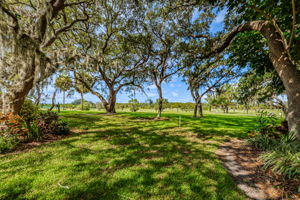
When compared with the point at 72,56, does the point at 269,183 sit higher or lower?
lower

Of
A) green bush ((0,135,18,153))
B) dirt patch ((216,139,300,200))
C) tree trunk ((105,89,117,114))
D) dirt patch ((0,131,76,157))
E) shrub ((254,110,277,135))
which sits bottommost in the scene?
dirt patch ((216,139,300,200))

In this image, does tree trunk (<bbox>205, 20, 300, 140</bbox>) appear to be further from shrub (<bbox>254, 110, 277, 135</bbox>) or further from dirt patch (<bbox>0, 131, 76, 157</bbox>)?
dirt patch (<bbox>0, 131, 76, 157</bbox>)

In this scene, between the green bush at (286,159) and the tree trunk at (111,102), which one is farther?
the tree trunk at (111,102)

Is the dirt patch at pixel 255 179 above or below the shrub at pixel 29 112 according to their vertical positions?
below

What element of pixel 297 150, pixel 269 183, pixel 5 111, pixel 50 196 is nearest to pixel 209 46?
pixel 297 150

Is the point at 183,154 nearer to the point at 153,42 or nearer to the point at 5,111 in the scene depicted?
the point at 5,111

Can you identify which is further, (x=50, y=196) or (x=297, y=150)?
(x=297, y=150)

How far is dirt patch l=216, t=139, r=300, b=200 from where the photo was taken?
7.51ft

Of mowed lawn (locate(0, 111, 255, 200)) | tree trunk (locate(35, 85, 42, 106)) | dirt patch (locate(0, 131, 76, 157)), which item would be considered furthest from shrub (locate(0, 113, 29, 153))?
tree trunk (locate(35, 85, 42, 106))

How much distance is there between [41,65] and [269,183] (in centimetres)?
832

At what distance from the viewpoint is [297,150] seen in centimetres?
315

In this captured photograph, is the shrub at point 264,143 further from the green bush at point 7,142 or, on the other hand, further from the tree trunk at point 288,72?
the green bush at point 7,142

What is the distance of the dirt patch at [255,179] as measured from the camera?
2.29 metres

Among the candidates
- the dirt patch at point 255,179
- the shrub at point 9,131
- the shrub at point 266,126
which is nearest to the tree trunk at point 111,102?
the shrub at point 9,131
